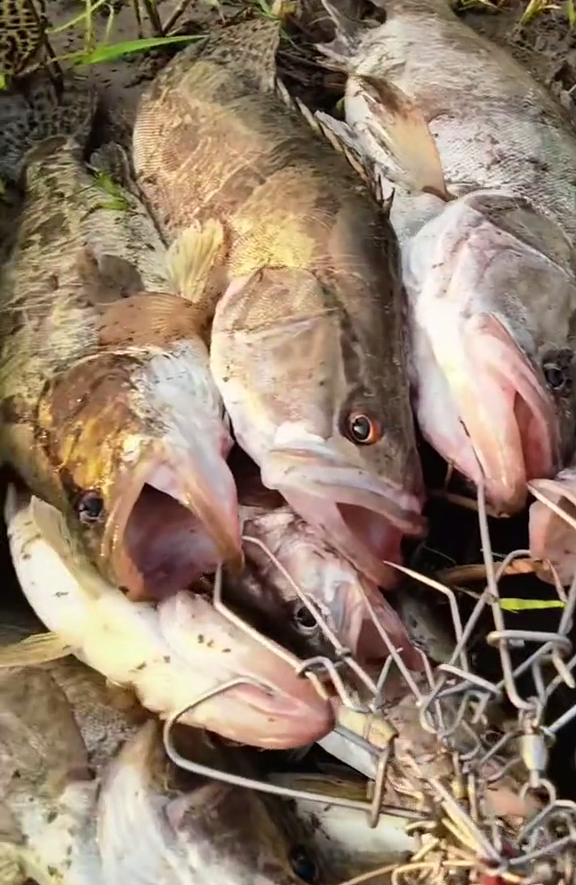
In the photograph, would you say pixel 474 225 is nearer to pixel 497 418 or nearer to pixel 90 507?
pixel 497 418

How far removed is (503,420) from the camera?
6.96ft

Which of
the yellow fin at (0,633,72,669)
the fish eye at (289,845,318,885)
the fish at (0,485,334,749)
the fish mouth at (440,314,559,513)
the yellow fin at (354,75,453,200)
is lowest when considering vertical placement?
the fish eye at (289,845,318,885)

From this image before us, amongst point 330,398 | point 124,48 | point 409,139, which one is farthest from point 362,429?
point 124,48

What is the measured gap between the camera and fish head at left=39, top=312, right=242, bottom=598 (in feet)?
6.64

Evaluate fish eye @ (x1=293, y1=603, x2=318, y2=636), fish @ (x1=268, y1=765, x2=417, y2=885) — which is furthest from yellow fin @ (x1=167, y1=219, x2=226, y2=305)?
fish @ (x1=268, y1=765, x2=417, y2=885)

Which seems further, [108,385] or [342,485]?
[108,385]

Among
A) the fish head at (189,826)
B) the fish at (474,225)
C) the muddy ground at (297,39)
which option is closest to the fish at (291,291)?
the fish at (474,225)

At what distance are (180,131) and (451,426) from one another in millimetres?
1110

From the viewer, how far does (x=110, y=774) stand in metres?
2.18

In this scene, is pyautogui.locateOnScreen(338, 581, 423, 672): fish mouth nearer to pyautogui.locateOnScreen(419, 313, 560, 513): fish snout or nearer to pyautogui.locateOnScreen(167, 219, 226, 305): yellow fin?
pyautogui.locateOnScreen(419, 313, 560, 513): fish snout

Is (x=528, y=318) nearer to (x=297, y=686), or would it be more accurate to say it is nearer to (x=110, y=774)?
(x=297, y=686)

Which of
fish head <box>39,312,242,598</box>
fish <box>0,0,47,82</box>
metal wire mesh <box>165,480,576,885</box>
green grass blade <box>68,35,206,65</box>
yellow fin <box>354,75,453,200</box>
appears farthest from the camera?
fish <box>0,0,47,82</box>

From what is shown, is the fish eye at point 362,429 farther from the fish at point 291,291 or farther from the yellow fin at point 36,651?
the yellow fin at point 36,651

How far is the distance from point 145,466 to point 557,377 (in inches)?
32.6
